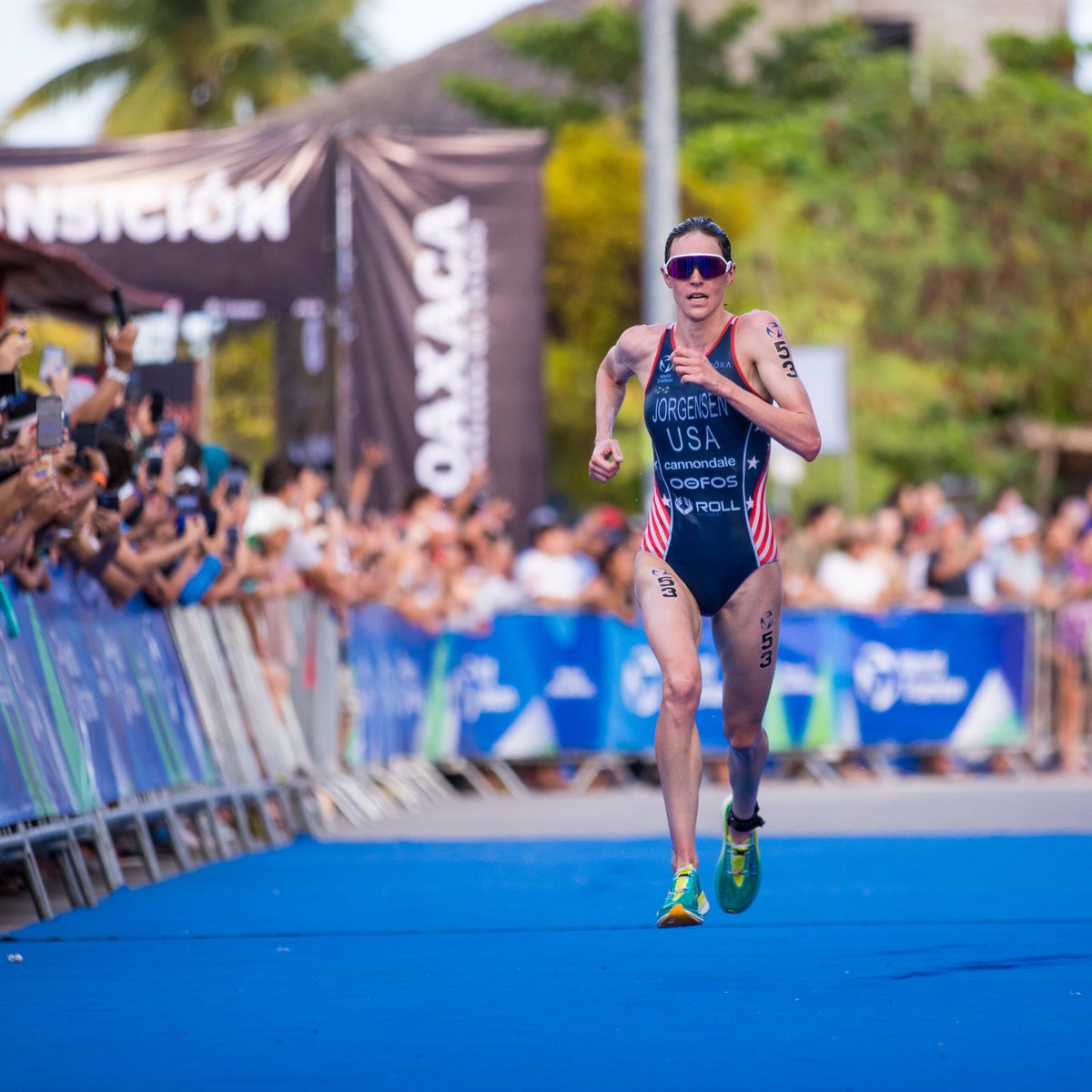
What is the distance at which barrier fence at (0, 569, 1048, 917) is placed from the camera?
31.7 ft

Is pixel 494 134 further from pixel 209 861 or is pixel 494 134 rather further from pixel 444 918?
pixel 444 918

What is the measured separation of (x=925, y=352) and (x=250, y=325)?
75.5ft

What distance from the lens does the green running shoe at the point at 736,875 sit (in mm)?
8344

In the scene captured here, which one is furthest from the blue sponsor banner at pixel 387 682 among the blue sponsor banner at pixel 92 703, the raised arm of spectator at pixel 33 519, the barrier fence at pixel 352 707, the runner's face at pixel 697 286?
the runner's face at pixel 697 286

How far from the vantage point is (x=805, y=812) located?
15391 mm

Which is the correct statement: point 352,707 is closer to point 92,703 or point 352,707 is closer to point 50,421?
point 92,703

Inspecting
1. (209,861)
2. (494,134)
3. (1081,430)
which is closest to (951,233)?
(1081,430)

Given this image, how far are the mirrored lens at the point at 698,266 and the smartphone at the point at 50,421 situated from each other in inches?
93.4

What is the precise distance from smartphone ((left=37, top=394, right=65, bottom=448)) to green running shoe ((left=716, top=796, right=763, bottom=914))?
2.79 m

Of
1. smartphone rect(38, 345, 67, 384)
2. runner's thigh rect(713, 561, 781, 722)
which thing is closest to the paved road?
smartphone rect(38, 345, 67, 384)

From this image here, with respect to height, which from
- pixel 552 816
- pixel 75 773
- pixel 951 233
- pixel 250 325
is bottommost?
pixel 552 816

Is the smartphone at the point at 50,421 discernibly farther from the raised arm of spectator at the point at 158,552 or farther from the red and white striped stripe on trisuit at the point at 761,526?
the red and white striped stripe on trisuit at the point at 761,526

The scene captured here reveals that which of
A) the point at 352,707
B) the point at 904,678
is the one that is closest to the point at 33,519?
the point at 352,707

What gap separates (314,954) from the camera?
774 centimetres
